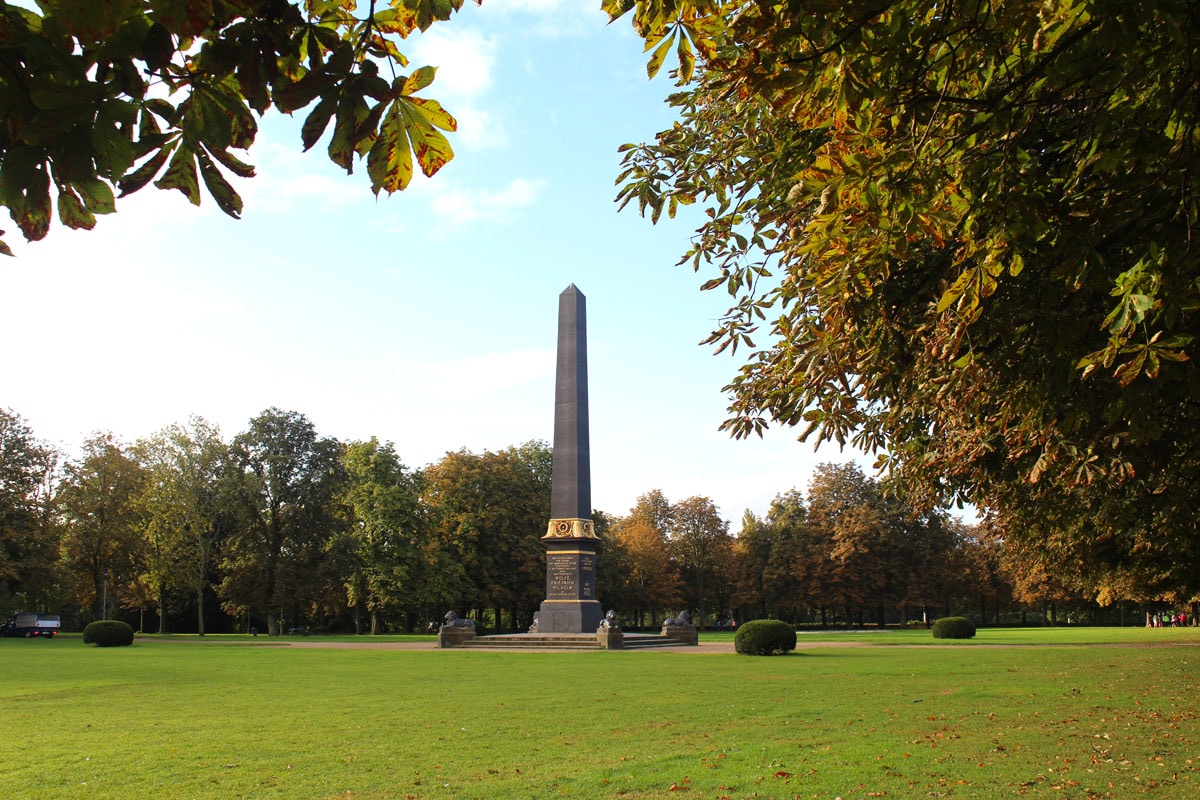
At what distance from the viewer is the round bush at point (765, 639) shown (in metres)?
27.5

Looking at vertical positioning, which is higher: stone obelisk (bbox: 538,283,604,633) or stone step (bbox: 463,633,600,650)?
stone obelisk (bbox: 538,283,604,633)

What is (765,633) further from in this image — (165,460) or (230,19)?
(165,460)

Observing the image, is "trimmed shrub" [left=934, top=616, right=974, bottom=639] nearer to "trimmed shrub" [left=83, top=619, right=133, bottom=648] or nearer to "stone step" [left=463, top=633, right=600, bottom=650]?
"stone step" [left=463, top=633, right=600, bottom=650]

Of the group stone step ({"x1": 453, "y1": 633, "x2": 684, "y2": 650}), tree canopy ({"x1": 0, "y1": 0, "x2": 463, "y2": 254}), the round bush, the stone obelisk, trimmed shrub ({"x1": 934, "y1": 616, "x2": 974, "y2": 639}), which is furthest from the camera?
trimmed shrub ({"x1": 934, "y1": 616, "x2": 974, "y2": 639})

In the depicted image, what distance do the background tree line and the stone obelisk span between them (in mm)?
21335

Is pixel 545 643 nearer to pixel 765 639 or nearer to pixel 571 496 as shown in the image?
pixel 571 496

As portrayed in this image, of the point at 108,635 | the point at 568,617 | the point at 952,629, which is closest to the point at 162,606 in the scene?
the point at 108,635

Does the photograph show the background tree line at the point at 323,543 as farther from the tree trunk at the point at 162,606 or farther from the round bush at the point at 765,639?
the round bush at the point at 765,639

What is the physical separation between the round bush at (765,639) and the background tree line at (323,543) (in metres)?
23.8

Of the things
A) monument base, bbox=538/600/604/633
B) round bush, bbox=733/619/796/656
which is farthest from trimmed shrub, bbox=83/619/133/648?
round bush, bbox=733/619/796/656

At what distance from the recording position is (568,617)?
3503 cm

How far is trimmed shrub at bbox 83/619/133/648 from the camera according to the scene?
35438 mm

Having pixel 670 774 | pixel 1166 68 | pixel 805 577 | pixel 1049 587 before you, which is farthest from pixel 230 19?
pixel 805 577

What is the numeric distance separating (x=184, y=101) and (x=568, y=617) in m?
33.7
